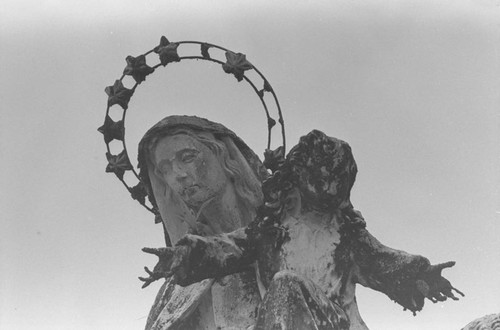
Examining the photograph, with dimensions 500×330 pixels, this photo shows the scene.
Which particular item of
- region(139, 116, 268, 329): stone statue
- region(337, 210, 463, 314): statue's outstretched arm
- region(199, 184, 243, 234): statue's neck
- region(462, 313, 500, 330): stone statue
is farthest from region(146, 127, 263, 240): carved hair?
region(462, 313, 500, 330): stone statue

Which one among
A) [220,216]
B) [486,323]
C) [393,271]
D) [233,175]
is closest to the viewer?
[486,323]

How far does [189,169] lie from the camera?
15.0 m

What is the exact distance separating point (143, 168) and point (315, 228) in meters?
2.42

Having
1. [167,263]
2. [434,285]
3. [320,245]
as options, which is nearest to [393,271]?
[434,285]

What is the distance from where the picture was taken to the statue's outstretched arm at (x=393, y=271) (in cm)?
1345

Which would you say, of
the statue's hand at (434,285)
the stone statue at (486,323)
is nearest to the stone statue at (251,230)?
the statue's hand at (434,285)

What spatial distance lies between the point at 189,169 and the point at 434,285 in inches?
112

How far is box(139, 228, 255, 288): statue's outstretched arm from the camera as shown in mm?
12570

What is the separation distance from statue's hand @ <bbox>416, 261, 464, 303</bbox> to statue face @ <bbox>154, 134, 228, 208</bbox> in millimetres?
2507

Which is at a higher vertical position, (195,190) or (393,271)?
(195,190)

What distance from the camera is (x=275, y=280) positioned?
1258 centimetres

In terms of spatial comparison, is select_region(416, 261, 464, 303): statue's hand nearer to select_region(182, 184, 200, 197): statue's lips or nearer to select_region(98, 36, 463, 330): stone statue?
select_region(98, 36, 463, 330): stone statue

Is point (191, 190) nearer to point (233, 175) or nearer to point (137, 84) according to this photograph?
point (233, 175)

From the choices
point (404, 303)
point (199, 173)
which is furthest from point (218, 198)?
point (404, 303)
